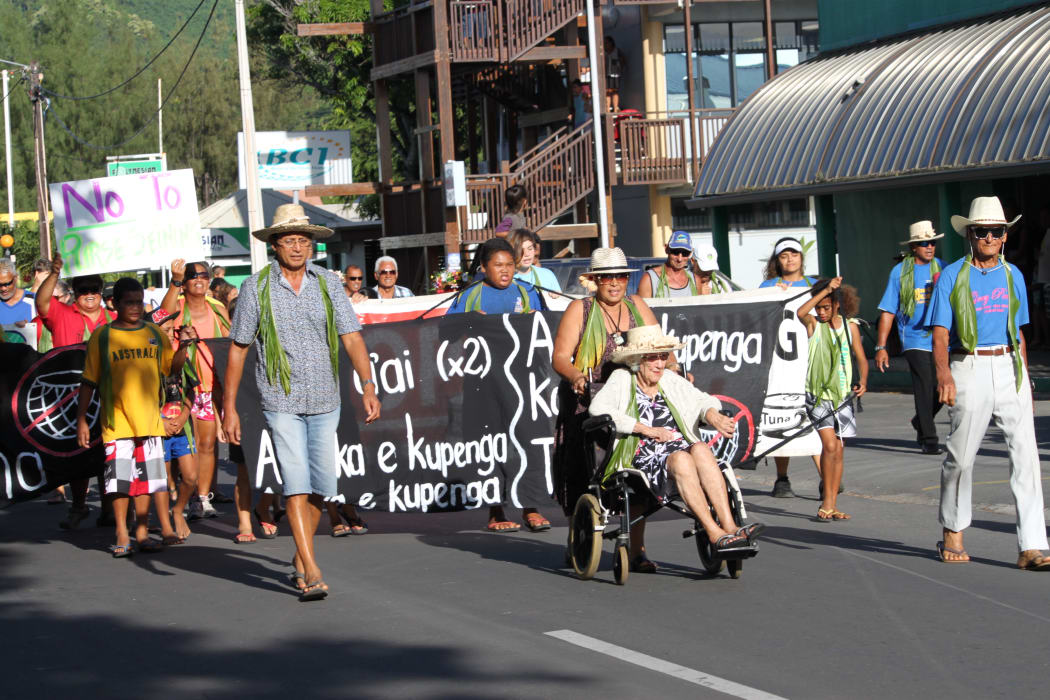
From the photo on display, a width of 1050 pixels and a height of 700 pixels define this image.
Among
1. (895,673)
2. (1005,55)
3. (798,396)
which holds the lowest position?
(895,673)

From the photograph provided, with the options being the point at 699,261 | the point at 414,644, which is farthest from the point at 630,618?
the point at 699,261

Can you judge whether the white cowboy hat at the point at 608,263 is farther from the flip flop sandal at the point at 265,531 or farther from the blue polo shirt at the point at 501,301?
the flip flop sandal at the point at 265,531

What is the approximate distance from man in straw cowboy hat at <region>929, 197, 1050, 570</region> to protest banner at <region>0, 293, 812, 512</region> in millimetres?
2089

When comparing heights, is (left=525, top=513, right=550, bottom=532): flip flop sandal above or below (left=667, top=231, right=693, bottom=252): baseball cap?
below

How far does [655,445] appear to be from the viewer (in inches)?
332

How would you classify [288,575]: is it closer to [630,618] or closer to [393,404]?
[393,404]

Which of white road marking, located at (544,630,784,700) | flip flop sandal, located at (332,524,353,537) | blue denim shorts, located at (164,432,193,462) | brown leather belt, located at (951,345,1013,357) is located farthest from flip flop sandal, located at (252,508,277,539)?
brown leather belt, located at (951,345,1013,357)

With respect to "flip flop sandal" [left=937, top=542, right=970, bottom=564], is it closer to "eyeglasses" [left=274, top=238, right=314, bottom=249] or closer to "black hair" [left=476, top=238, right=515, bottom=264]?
"black hair" [left=476, top=238, right=515, bottom=264]

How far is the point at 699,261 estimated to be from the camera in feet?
40.4

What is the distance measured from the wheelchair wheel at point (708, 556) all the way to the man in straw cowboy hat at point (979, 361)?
54.4 inches

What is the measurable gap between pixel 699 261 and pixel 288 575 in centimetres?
469

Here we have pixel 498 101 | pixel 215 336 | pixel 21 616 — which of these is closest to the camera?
pixel 21 616

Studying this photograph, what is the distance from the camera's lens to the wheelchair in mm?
8281

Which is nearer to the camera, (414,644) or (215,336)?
(414,644)
